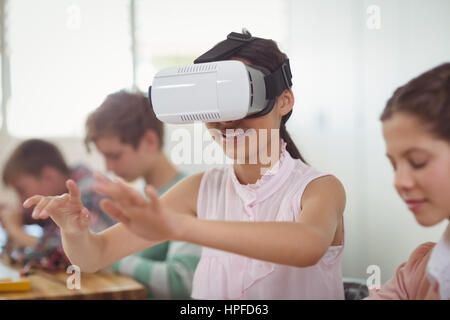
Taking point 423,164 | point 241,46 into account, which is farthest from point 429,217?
point 241,46

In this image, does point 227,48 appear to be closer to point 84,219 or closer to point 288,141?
point 288,141

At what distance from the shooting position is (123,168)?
1335mm

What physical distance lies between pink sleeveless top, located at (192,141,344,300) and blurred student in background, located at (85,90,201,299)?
0.31 meters

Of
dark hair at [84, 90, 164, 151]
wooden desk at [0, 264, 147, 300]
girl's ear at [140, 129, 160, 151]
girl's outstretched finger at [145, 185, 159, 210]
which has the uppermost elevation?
dark hair at [84, 90, 164, 151]

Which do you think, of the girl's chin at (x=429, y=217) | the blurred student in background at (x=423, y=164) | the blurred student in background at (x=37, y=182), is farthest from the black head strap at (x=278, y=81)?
the blurred student in background at (x=37, y=182)

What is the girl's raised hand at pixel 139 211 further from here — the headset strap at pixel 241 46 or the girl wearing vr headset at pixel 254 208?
the headset strap at pixel 241 46

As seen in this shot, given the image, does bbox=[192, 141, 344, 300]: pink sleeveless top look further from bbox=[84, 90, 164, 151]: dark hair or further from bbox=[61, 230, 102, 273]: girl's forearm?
bbox=[84, 90, 164, 151]: dark hair

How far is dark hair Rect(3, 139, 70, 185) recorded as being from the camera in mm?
1542

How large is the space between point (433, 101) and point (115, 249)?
0.49 m

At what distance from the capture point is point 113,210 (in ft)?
1.95

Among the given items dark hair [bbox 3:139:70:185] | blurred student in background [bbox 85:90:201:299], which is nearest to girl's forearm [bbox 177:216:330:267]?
blurred student in background [bbox 85:90:201:299]

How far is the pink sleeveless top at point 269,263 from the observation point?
82cm
